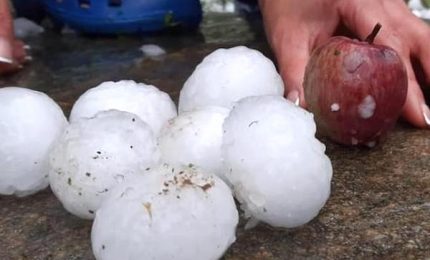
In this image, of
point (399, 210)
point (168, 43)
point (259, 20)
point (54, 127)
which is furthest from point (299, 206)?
point (259, 20)

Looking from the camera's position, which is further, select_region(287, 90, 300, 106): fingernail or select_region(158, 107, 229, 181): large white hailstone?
select_region(287, 90, 300, 106): fingernail

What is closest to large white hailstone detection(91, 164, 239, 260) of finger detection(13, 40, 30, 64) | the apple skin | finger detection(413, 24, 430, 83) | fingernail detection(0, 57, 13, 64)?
the apple skin

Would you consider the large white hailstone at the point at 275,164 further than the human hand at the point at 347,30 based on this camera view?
No

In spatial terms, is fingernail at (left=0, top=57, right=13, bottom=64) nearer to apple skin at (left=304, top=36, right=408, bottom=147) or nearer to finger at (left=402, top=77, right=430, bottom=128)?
apple skin at (left=304, top=36, right=408, bottom=147)

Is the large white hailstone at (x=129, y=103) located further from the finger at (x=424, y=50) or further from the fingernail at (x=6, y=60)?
the fingernail at (x=6, y=60)

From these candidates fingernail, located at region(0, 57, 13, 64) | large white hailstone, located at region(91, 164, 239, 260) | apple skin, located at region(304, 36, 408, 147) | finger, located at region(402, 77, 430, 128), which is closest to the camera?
large white hailstone, located at region(91, 164, 239, 260)

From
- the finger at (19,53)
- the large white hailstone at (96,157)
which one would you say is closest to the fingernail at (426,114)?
the large white hailstone at (96,157)

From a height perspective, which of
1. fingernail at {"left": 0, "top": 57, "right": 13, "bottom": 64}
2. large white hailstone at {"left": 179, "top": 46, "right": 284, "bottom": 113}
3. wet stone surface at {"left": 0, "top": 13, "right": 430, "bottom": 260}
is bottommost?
fingernail at {"left": 0, "top": 57, "right": 13, "bottom": 64}
